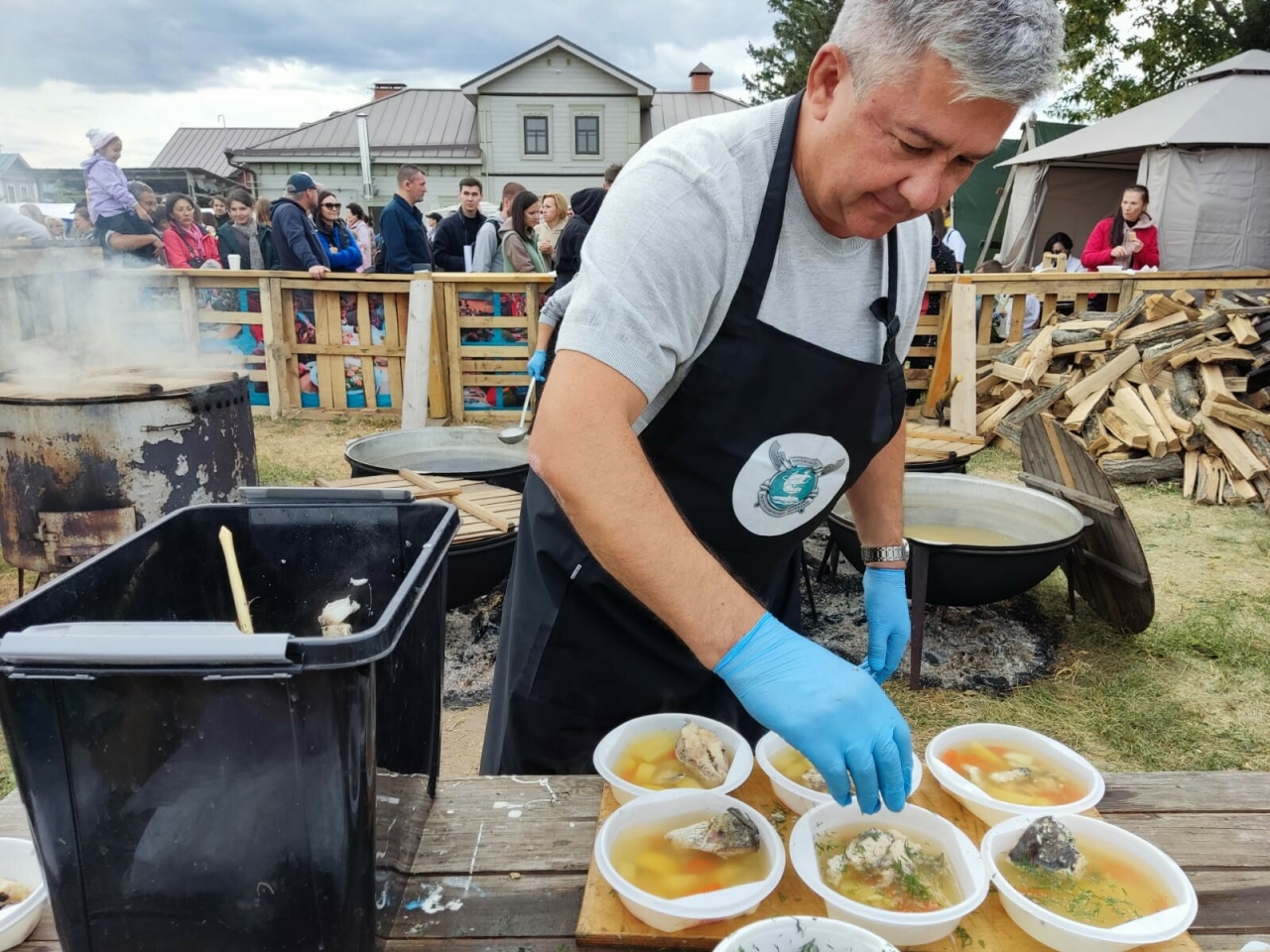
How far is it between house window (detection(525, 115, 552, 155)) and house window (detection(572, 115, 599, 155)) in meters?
0.84

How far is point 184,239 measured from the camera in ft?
28.9

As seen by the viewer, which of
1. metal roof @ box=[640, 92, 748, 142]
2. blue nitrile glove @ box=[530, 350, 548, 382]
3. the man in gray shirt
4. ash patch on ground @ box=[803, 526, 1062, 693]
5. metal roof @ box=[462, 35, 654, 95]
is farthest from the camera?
metal roof @ box=[640, 92, 748, 142]

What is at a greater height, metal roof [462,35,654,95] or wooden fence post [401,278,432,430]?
metal roof [462,35,654,95]

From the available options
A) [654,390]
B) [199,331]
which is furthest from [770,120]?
[199,331]

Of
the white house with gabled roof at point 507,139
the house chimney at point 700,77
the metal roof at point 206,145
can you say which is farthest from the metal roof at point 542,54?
the metal roof at point 206,145

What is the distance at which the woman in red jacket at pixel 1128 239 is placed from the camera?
9445 mm

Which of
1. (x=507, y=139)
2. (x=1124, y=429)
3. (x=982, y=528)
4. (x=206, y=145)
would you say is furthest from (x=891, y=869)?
(x=206, y=145)

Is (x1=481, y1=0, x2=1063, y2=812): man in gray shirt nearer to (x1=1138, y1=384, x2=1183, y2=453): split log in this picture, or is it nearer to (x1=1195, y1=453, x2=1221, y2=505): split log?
(x1=1195, y1=453, x2=1221, y2=505): split log

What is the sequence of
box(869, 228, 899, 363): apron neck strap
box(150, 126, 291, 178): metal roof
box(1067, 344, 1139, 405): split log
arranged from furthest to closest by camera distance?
box(150, 126, 291, 178): metal roof
box(1067, 344, 1139, 405): split log
box(869, 228, 899, 363): apron neck strap

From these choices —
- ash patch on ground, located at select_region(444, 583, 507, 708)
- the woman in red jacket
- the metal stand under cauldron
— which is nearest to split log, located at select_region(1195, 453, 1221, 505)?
the metal stand under cauldron

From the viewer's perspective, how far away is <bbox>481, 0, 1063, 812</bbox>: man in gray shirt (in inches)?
48.9

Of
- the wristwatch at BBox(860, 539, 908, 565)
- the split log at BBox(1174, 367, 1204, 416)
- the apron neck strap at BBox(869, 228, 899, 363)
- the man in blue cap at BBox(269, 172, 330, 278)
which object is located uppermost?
the man in blue cap at BBox(269, 172, 330, 278)

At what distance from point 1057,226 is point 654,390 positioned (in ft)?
50.6

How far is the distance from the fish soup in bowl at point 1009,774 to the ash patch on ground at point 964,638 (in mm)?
2325
